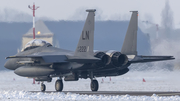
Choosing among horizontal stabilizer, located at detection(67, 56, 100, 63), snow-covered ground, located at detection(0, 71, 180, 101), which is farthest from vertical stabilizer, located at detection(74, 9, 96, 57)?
snow-covered ground, located at detection(0, 71, 180, 101)

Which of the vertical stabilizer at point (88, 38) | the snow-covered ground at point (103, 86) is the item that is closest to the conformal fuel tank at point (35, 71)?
the snow-covered ground at point (103, 86)

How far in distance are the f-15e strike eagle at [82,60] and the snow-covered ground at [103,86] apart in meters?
1.88

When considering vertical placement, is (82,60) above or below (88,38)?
below

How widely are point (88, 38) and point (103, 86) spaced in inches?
385

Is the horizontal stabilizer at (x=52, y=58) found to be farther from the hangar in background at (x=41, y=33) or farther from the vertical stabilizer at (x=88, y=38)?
the hangar in background at (x=41, y=33)

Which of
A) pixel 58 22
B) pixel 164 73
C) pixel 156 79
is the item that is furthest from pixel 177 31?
pixel 58 22

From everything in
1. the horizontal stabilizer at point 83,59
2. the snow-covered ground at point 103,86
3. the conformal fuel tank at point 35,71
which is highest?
the horizontal stabilizer at point 83,59

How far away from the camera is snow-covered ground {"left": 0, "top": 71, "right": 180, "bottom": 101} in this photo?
1576 cm

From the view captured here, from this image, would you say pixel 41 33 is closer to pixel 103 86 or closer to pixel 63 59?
pixel 103 86

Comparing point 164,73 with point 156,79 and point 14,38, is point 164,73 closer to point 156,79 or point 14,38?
point 156,79

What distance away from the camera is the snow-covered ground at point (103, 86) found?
1576 cm

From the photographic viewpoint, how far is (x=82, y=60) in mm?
20578

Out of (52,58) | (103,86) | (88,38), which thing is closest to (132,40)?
(88,38)

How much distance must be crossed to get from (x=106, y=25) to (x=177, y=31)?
8.54m
